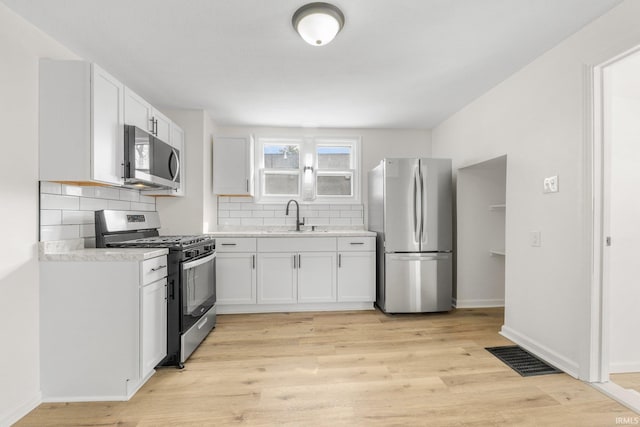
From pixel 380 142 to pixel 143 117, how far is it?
9.81 ft

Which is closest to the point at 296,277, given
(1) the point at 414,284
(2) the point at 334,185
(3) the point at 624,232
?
(1) the point at 414,284

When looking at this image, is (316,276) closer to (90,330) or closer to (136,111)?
(90,330)

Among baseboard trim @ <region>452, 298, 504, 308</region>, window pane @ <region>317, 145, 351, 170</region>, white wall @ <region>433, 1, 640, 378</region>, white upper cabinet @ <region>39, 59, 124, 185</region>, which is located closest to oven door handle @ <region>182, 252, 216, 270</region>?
white upper cabinet @ <region>39, 59, 124, 185</region>

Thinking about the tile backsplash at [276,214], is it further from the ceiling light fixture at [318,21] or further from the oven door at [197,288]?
the ceiling light fixture at [318,21]

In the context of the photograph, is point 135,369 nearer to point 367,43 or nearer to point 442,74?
point 367,43

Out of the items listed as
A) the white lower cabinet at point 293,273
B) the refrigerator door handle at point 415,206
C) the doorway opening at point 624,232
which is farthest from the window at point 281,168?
the doorway opening at point 624,232

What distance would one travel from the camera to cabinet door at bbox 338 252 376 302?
3479 millimetres

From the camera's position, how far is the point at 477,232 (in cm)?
357

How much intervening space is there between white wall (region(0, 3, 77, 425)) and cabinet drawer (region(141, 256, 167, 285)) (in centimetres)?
64

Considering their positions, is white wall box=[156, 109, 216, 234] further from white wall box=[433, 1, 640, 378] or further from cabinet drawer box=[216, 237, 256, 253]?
white wall box=[433, 1, 640, 378]

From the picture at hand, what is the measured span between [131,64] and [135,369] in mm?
2375

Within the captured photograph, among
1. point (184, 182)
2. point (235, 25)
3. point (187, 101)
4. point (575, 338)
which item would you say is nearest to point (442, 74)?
point (235, 25)

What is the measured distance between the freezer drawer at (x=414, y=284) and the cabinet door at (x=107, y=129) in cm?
275

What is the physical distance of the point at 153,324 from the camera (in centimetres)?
206
